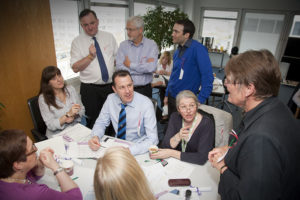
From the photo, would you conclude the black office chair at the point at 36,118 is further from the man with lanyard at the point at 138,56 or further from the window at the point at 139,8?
the window at the point at 139,8

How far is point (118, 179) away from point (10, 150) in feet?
2.61

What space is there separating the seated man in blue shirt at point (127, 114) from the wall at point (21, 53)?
1204mm

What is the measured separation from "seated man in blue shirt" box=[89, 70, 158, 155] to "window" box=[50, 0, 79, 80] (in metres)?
1.92

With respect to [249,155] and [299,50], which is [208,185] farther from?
[299,50]

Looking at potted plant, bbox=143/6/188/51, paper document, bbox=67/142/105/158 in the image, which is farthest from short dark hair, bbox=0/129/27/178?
potted plant, bbox=143/6/188/51

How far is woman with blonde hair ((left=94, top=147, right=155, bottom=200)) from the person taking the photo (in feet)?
3.01

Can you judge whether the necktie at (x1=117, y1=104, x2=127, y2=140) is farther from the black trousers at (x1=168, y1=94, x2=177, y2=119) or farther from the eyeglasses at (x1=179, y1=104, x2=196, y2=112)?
the black trousers at (x1=168, y1=94, x2=177, y2=119)

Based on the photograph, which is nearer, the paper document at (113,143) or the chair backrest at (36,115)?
the paper document at (113,143)

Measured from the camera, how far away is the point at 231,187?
1130 millimetres

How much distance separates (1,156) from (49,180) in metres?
0.50

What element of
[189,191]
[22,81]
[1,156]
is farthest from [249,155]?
[22,81]

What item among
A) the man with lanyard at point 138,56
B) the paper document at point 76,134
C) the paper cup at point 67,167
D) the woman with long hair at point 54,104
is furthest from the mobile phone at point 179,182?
the man with lanyard at point 138,56

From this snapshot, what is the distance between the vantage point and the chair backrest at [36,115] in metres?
2.34

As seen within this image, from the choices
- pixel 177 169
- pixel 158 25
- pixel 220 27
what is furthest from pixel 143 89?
pixel 220 27
